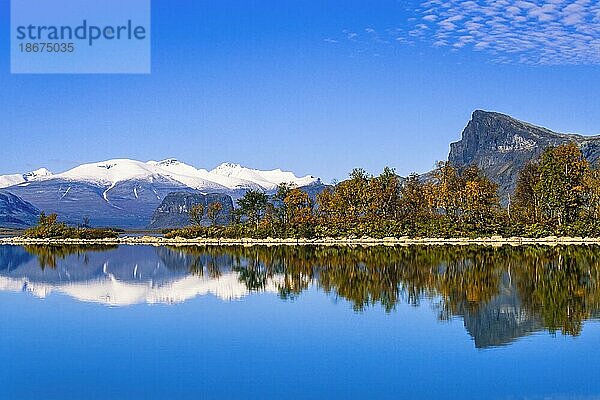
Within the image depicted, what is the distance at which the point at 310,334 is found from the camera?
746 inches

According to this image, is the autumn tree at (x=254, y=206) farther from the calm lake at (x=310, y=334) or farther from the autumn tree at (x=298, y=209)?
the calm lake at (x=310, y=334)

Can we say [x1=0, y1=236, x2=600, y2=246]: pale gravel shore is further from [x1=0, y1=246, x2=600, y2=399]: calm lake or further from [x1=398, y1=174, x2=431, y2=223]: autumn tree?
[x1=0, y1=246, x2=600, y2=399]: calm lake

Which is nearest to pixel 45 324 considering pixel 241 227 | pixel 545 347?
pixel 545 347

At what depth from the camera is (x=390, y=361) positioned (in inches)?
613

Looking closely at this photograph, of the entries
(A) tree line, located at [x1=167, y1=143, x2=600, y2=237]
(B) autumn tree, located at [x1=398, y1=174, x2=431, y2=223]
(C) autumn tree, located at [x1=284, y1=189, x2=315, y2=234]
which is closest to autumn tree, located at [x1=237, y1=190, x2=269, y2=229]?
(A) tree line, located at [x1=167, y1=143, x2=600, y2=237]

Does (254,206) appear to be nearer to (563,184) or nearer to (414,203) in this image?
(414,203)

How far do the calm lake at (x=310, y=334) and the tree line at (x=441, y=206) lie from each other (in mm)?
29080

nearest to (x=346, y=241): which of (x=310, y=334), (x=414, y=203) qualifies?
(x=414, y=203)

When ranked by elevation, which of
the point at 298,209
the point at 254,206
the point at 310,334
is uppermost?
the point at 254,206

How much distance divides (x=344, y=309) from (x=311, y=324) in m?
2.88

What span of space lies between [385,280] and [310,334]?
12.2 meters

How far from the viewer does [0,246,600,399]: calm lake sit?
1371 centimetres

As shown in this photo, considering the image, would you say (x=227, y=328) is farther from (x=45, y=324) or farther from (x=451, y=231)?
(x=451, y=231)

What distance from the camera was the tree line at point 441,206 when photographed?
64.0 metres
